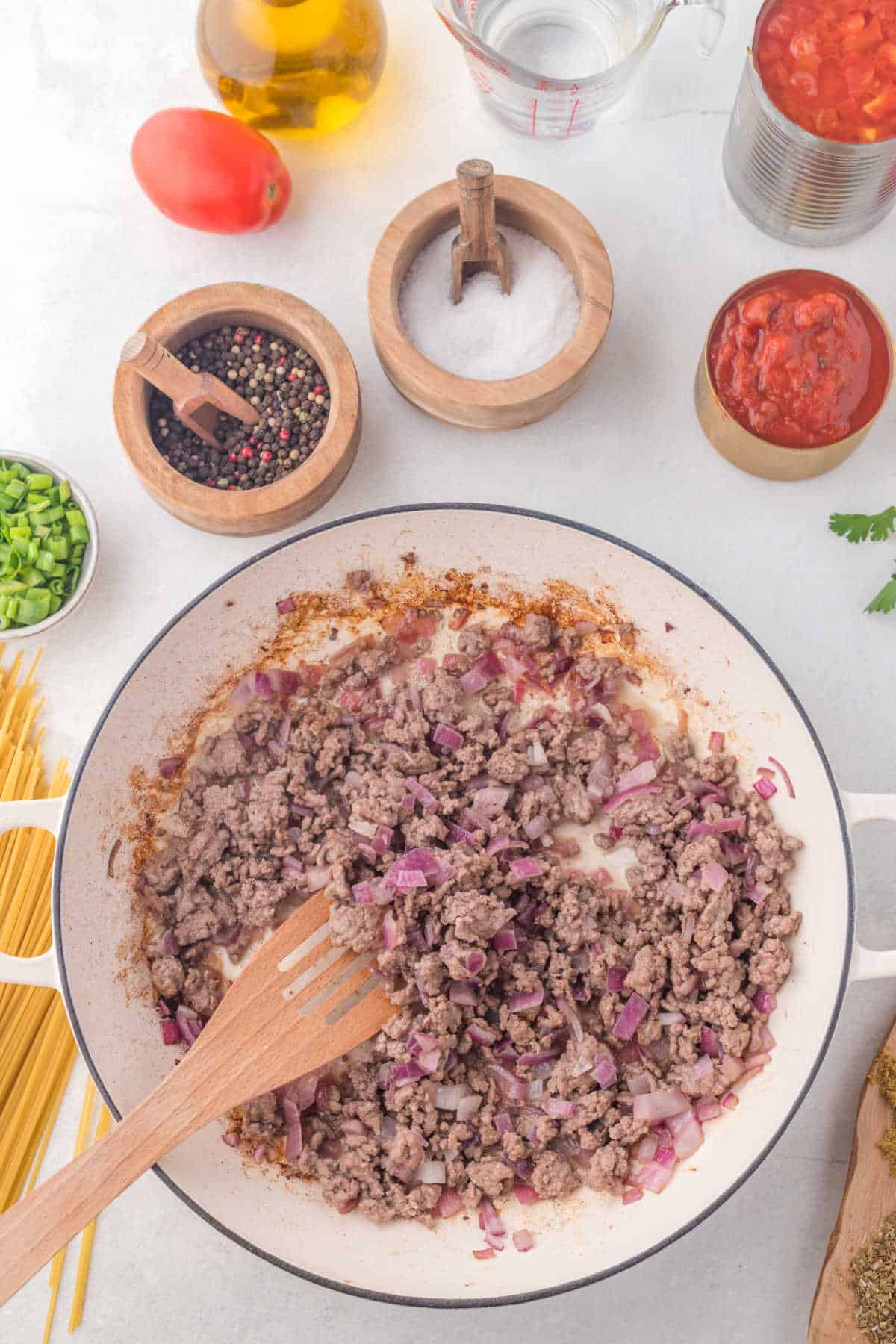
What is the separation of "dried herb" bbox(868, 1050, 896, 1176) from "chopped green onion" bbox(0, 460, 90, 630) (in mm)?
1658

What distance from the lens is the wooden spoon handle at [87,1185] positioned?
1707 mm

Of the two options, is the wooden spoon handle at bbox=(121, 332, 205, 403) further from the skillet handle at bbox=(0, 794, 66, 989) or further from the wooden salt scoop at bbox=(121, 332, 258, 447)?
the skillet handle at bbox=(0, 794, 66, 989)

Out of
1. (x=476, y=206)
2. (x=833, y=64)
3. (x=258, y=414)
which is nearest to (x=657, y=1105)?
(x=258, y=414)

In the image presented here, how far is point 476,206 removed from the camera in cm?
189

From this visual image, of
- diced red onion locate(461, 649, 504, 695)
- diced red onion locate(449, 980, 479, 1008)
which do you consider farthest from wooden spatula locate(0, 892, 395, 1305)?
diced red onion locate(461, 649, 504, 695)

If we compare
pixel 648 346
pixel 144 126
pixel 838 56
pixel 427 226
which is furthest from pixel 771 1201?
pixel 144 126

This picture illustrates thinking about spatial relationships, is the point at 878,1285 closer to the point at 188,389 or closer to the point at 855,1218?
the point at 855,1218

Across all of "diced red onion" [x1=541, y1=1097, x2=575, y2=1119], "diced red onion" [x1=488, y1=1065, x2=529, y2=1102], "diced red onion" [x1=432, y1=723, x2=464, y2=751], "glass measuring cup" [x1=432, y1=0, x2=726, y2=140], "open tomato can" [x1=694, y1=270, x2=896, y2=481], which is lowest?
"diced red onion" [x1=488, y1=1065, x2=529, y2=1102]

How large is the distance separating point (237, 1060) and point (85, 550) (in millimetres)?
959

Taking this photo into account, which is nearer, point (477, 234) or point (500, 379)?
point (477, 234)

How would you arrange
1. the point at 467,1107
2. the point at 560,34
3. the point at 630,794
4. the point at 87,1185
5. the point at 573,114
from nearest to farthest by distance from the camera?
the point at 87,1185
the point at 467,1107
the point at 630,794
the point at 573,114
the point at 560,34

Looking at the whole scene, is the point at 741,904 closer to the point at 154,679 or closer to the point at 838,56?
the point at 154,679

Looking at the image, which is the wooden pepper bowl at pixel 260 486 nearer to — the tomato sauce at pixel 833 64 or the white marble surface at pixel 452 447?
the white marble surface at pixel 452 447

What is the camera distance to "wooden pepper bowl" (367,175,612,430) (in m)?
2.02
